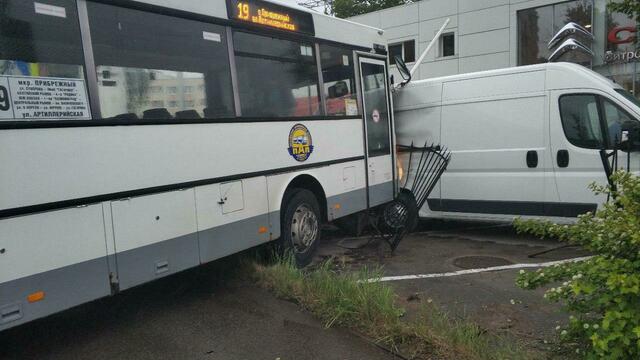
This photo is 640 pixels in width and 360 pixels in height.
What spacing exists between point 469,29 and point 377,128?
48.2 feet

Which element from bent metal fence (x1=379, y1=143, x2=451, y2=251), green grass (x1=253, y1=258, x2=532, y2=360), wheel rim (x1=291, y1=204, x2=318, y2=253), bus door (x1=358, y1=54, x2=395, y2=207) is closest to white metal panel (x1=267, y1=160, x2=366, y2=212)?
bus door (x1=358, y1=54, x2=395, y2=207)

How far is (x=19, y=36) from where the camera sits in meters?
3.76

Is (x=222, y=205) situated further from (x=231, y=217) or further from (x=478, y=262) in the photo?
(x=478, y=262)

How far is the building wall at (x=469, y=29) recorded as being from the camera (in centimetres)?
1975

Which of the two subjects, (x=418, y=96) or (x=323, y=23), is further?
(x=418, y=96)

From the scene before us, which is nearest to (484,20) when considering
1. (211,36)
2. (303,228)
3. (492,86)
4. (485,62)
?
(485,62)

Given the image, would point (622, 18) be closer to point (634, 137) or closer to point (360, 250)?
point (634, 137)

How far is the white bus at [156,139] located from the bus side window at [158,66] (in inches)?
0.5

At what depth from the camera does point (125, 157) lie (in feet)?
14.3

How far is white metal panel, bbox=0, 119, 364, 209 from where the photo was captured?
145 inches

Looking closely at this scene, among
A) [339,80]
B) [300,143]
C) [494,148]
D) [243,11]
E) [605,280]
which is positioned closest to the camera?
[605,280]

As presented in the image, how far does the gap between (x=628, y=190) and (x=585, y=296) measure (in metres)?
0.74

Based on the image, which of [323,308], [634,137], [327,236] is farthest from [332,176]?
[634,137]

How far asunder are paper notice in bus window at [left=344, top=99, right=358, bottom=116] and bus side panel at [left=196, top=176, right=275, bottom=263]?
78.5 inches
